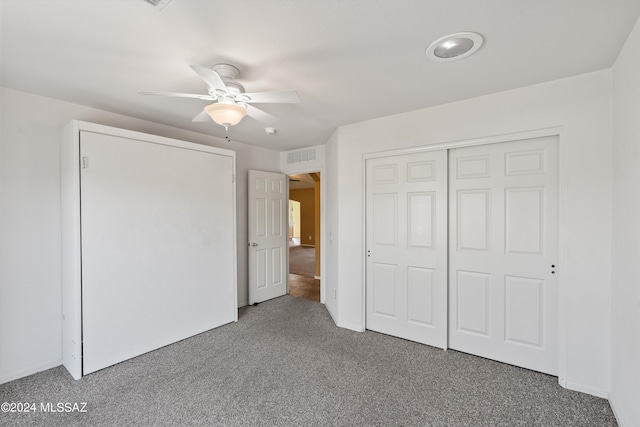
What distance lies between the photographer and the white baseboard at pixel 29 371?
89.0 inches

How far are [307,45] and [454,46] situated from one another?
0.92 m

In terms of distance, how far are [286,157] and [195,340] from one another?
297cm

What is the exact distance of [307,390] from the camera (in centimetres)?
215

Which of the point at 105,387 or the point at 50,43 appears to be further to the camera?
the point at 105,387

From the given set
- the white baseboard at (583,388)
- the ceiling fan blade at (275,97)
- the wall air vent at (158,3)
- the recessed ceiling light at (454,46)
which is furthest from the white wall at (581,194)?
the wall air vent at (158,3)

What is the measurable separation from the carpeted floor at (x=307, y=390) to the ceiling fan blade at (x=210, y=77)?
2.20 metres

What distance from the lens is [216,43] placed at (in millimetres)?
1635

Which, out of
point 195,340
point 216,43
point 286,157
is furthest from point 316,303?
point 216,43

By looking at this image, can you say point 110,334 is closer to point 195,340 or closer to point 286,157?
point 195,340

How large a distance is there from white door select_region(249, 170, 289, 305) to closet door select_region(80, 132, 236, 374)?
0.66m

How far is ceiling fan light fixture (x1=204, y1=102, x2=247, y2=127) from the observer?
175 cm

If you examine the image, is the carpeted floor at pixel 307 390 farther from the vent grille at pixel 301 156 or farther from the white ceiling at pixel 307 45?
the vent grille at pixel 301 156

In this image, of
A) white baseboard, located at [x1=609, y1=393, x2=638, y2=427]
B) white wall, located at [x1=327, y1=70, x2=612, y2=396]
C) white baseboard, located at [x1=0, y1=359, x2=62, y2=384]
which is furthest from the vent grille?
white baseboard, located at [x1=609, y1=393, x2=638, y2=427]

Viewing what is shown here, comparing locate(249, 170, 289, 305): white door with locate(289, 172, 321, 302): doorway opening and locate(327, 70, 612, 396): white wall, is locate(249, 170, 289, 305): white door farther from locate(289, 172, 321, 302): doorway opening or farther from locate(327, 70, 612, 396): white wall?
locate(327, 70, 612, 396): white wall
